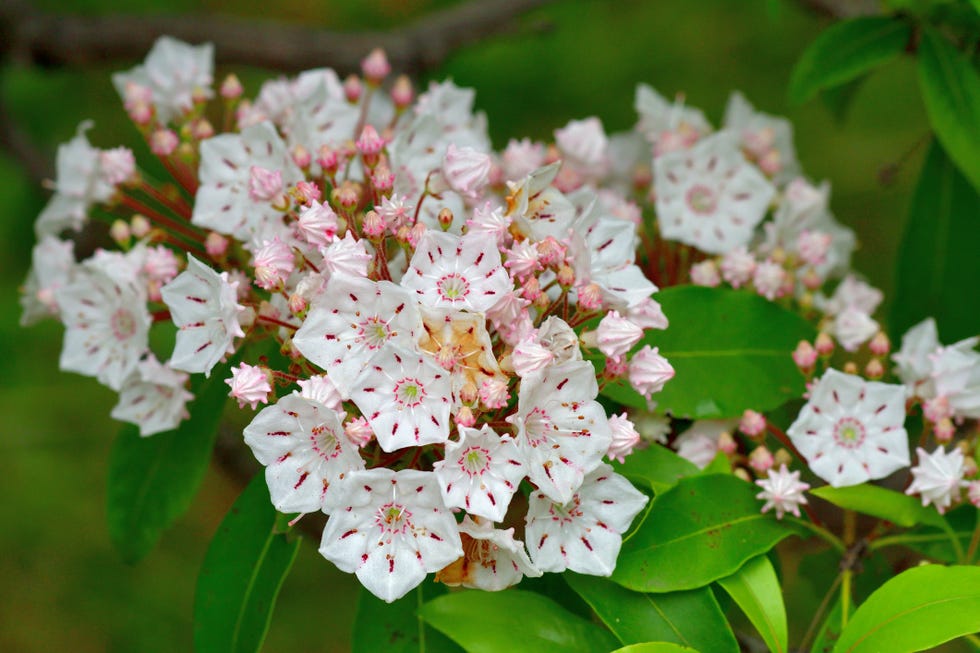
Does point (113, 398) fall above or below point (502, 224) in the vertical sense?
below

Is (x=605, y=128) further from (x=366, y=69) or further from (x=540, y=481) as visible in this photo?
(x=540, y=481)

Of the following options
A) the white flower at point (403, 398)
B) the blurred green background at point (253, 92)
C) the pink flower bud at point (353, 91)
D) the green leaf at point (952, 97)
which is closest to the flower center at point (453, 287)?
the white flower at point (403, 398)

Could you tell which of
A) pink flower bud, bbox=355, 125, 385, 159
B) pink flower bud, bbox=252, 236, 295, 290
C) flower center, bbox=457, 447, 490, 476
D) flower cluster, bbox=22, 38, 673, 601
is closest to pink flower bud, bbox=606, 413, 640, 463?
flower cluster, bbox=22, 38, 673, 601

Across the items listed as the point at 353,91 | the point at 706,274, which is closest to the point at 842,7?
the point at 706,274

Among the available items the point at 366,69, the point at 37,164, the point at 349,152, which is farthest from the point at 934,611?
the point at 37,164

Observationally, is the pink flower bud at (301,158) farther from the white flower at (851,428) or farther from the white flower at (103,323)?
the white flower at (851,428)

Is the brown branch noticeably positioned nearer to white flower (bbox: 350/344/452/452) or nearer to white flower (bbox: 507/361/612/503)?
white flower (bbox: 507/361/612/503)
